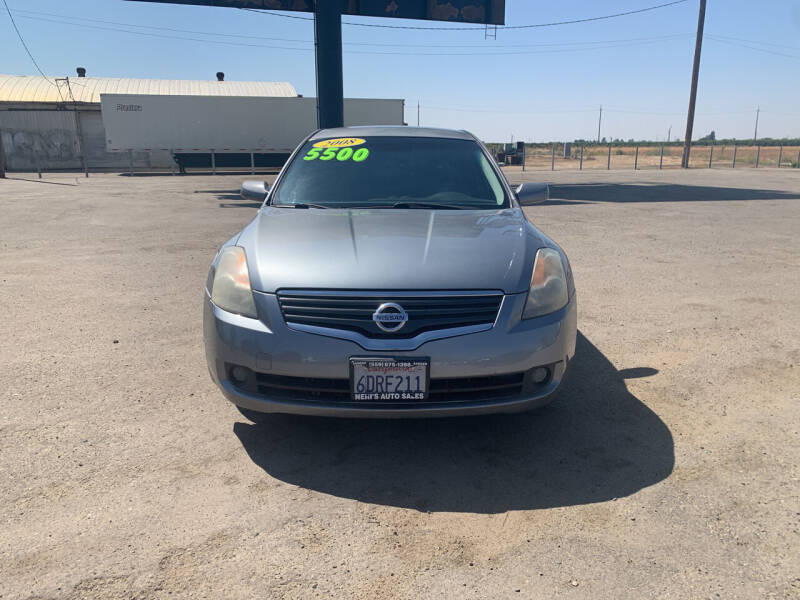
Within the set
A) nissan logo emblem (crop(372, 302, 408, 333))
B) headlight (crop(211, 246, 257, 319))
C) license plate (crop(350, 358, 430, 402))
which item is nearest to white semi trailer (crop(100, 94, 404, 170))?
headlight (crop(211, 246, 257, 319))

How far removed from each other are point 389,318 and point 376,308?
0.26ft

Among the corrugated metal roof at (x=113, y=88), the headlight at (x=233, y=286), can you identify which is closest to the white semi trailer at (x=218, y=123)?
the corrugated metal roof at (x=113, y=88)

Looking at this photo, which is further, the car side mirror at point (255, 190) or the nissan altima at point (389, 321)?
the car side mirror at point (255, 190)

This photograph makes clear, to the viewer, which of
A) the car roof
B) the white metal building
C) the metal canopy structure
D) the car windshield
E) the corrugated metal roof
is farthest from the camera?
the corrugated metal roof

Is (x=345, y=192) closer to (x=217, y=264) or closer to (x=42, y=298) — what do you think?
(x=217, y=264)

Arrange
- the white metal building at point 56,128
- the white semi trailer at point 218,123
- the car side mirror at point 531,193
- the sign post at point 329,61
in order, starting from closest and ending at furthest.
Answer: the car side mirror at point 531,193 < the sign post at point 329,61 < the white semi trailer at point 218,123 < the white metal building at point 56,128

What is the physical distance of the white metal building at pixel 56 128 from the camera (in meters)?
33.1

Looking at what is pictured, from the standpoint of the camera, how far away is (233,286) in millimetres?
2984

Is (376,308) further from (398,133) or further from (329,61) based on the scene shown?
(329,61)

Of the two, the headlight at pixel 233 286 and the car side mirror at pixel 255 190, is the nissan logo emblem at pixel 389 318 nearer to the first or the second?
the headlight at pixel 233 286

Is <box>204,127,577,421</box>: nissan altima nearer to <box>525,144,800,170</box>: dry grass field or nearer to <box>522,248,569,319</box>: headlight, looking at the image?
<box>522,248,569,319</box>: headlight

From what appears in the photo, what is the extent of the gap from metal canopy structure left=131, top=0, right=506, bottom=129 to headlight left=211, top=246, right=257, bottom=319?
16638 millimetres

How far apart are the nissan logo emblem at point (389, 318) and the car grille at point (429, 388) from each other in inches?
11.2

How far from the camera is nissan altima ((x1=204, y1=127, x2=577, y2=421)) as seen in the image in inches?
106
